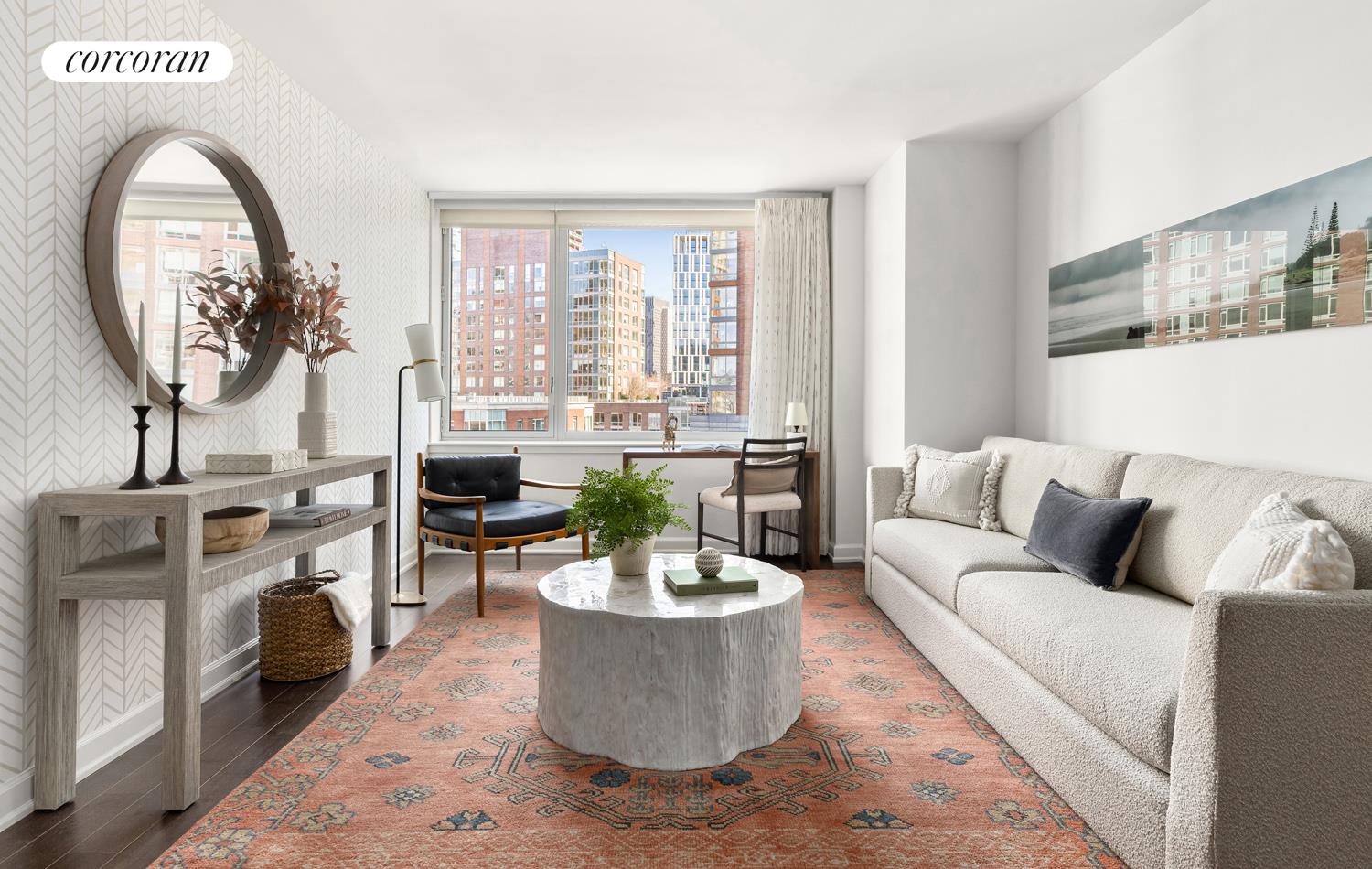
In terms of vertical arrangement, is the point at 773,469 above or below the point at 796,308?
below

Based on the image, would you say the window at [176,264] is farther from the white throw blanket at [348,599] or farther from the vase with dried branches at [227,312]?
the white throw blanket at [348,599]

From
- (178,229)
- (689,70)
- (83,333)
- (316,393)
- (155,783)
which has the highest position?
(689,70)

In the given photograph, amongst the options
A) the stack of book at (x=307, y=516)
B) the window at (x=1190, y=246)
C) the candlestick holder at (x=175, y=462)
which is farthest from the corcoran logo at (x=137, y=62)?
the window at (x=1190, y=246)

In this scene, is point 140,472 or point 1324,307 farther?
point 1324,307

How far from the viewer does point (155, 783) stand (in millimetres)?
2184

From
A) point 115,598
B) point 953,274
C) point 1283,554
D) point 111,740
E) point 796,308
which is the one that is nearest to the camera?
point 1283,554

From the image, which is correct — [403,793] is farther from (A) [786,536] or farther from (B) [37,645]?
(A) [786,536]

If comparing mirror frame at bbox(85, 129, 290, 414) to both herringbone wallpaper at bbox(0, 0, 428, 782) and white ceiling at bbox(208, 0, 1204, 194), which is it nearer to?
herringbone wallpaper at bbox(0, 0, 428, 782)

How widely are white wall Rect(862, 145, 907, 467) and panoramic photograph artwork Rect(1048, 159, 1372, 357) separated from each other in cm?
101

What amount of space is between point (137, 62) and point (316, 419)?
1355 millimetres

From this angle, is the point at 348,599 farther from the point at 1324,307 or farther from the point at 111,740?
the point at 1324,307

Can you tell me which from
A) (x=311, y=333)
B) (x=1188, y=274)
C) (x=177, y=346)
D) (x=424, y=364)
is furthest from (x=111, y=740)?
(x=1188, y=274)

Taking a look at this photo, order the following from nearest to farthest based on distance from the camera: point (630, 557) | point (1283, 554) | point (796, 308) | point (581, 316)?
point (1283, 554)
point (630, 557)
point (796, 308)
point (581, 316)

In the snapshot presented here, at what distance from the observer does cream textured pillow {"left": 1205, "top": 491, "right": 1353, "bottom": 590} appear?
172 cm
